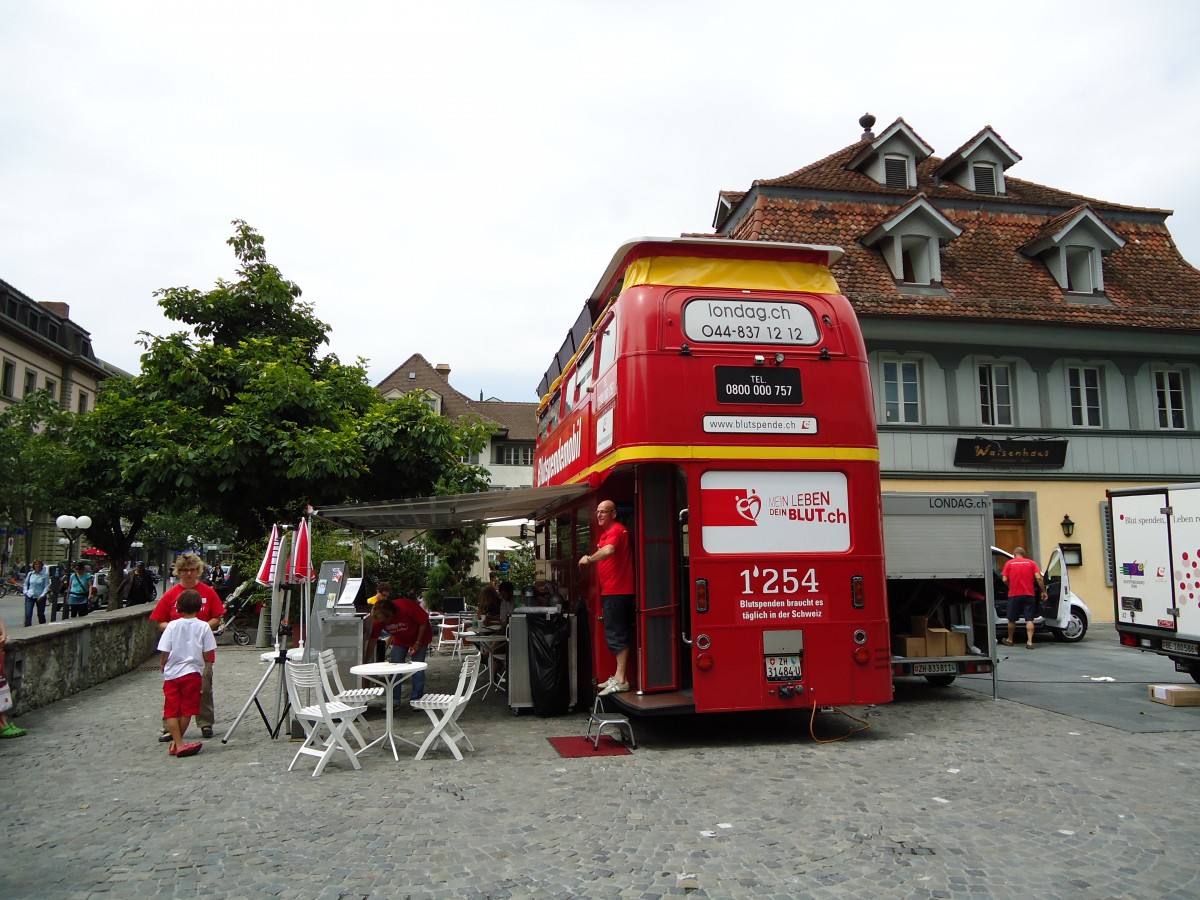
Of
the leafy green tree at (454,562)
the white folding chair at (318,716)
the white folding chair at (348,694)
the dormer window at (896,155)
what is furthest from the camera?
the leafy green tree at (454,562)

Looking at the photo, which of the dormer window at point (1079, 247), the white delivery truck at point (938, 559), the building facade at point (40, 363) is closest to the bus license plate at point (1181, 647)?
the white delivery truck at point (938, 559)

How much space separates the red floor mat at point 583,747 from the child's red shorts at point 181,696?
10.4 ft

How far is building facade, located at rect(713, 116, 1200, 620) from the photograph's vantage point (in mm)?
19328

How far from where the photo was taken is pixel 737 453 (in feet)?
26.1

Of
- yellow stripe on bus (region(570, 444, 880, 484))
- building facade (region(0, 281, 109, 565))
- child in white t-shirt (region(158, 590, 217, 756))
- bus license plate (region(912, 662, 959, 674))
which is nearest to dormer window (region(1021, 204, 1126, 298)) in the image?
bus license plate (region(912, 662, 959, 674))

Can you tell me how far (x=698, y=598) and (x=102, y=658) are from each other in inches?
357

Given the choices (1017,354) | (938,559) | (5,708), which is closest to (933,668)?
(938,559)

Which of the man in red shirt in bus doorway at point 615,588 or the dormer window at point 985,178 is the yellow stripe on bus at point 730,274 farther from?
the dormer window at point 985,178

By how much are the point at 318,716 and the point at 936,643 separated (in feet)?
22.7

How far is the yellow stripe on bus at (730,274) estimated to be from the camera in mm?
8398

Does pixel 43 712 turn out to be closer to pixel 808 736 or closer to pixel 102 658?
pixel 102 658

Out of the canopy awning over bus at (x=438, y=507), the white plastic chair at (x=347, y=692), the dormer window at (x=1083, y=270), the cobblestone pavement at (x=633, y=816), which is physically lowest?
the cobblestone pavement at (x=633, y=816)

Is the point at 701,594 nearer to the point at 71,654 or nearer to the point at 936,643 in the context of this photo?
the point at 936,643

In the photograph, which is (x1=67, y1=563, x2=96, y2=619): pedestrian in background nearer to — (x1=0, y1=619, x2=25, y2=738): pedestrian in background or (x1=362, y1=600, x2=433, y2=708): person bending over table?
(x1=0, y1=619, x2=25, y2=738): pedestrian in background
